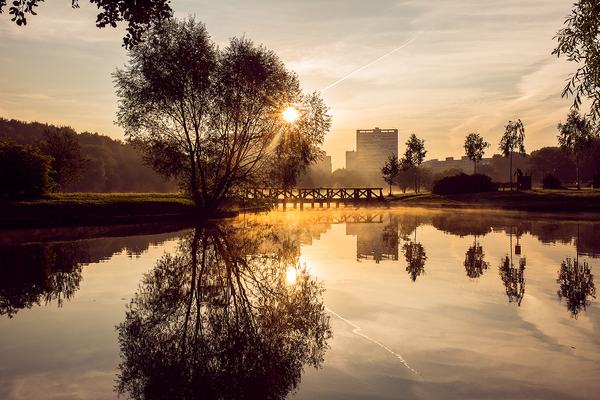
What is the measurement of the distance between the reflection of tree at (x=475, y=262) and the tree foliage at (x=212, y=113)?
15056 mm

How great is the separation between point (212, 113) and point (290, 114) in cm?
463

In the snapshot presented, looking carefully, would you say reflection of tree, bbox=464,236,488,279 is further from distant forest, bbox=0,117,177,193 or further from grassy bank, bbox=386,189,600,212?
distant forest, bbox=0,117,177,193

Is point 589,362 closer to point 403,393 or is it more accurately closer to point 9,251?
point 403,393

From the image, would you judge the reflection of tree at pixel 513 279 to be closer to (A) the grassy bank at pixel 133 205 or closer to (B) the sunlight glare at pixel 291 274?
(B) the sunlight glare at pixel 291 274

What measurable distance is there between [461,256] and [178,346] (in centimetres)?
832

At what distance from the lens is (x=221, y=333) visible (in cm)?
478

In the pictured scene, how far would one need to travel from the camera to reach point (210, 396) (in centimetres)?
344

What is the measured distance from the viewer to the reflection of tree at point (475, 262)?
8.44m

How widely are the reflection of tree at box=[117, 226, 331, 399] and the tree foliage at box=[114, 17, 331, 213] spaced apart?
15.8 m

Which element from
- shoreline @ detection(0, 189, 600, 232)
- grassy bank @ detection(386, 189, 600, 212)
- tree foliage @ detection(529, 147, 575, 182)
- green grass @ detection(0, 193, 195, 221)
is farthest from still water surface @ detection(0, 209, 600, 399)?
tree foliage @ detection(529, 147, 575, 182)

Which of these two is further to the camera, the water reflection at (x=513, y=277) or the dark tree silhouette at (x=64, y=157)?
the dark tree silhouette at (x=64, y=157)

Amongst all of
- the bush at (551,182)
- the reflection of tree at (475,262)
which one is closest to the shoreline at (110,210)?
the bush at (551,182)

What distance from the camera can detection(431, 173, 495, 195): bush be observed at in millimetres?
45562

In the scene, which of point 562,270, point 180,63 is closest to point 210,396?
point 562,270
